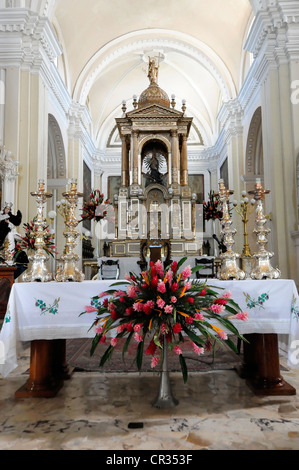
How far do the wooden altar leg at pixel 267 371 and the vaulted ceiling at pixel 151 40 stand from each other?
988 centimetres

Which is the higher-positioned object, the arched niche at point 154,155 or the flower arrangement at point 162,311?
the arched niche at point 154,155

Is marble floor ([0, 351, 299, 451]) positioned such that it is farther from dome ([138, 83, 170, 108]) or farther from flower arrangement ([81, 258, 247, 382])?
dome ([138, 83, 170, 108])

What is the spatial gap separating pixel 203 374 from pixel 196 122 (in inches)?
614

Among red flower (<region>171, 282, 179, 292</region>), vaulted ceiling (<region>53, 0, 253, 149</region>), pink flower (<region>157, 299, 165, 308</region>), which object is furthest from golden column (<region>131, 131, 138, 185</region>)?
pink flower (<region>157, 299, 165, 308</region>)

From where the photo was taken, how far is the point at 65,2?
10.0 m

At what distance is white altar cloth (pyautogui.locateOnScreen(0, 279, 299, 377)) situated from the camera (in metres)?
2.69

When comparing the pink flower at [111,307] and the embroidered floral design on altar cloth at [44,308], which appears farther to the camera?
the embroidered floral design on altar cloth at [44,308]

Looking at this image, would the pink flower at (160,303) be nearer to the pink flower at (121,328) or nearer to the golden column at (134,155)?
the pink flower at (121,328)

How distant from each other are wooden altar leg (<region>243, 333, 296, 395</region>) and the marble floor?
0.08 metres

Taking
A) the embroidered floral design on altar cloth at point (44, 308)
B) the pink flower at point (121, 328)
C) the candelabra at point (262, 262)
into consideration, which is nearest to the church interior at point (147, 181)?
the candelabra at point (262, 262)

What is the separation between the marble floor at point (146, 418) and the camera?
2.00 metres

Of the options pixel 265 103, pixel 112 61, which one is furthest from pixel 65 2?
pixel 265 103

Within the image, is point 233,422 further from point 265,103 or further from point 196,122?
point 196,122

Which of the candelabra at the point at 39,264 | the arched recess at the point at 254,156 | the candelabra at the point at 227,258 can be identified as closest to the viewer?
the candelabra at the point at 39,264
